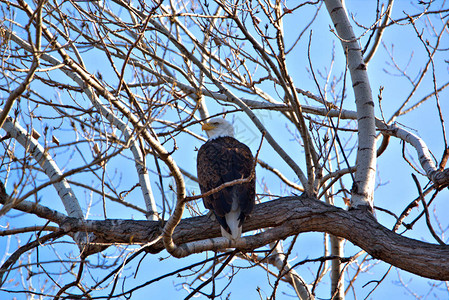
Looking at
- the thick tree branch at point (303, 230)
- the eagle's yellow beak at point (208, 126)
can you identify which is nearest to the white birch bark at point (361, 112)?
the thick tree branch at point (303, 230)

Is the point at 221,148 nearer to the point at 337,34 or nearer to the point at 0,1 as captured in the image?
the point at 337,34

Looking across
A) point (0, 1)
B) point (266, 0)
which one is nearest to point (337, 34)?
point (266, 0)

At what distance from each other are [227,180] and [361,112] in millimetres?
1417

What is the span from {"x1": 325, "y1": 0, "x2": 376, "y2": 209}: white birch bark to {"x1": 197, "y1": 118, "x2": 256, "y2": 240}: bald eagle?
0.96m

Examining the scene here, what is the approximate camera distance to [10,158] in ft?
13.2

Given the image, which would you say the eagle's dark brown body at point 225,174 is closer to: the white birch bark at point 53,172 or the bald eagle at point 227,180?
the bald eagle at point 227,180

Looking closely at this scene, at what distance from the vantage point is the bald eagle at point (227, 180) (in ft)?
13.8

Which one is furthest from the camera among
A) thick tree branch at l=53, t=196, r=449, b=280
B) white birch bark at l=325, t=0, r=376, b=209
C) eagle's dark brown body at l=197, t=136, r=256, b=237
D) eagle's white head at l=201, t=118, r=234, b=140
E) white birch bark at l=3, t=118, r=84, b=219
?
eagle's white head at l=201, t=118, r=234, b=140

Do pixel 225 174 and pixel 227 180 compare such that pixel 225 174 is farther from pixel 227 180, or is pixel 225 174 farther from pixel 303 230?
pixel 303 230

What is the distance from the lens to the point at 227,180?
459 cm

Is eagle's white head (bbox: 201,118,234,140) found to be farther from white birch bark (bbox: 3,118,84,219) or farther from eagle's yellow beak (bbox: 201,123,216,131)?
white birch bark (bbox: 3,118,84,219)

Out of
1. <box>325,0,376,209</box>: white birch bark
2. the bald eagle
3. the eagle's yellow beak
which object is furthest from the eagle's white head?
<box>325,0,376,209</box>: white birch bark

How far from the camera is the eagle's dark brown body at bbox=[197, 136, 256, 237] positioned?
4.25m

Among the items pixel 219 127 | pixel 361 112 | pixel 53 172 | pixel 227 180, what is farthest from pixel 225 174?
pixel 53 172
